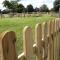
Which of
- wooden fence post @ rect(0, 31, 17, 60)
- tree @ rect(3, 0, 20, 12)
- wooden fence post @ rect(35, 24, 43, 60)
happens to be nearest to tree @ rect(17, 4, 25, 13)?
tree @ rect(3, 0, 20, 12)

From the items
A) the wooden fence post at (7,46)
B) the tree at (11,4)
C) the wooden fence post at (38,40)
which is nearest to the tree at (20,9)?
the tree at (11,4)

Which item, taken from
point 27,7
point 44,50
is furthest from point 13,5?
point 44,50

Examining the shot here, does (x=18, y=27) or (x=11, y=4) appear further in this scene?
Answer: (x=11, y=4)

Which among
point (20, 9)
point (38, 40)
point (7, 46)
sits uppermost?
point (7, 46)

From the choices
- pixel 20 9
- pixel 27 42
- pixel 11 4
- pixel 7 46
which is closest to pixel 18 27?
pixel 27 42

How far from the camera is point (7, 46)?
1206 mm

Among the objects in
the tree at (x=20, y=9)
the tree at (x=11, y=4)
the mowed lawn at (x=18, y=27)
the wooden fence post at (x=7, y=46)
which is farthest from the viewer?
the tree at (x=11, y=4)

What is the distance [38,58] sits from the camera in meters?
1.98

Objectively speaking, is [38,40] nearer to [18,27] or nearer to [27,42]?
[27,42]

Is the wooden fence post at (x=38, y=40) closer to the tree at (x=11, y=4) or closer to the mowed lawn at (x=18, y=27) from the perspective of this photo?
the mowed lawn at (x=18, y=27)

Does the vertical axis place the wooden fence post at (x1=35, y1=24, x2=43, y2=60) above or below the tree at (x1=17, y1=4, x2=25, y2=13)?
above

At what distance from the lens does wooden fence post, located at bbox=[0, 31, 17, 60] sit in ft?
3.82

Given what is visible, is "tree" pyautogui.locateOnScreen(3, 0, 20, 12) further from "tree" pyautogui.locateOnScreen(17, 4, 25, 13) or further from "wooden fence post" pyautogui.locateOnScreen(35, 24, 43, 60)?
"wooden fence post" pyautogui.locateOnScreen(35, 24, 43, 60)

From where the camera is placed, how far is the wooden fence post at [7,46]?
117 centimetres
